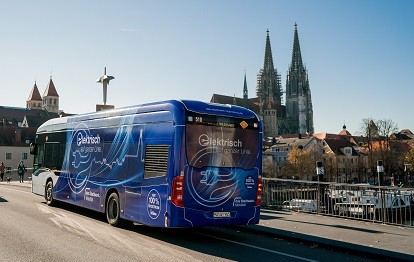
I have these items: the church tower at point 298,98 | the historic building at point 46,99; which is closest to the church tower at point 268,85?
the church tower at point 298,98

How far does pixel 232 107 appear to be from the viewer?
32.8 feet

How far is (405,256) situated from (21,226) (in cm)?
937

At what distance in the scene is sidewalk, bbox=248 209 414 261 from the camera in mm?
8492

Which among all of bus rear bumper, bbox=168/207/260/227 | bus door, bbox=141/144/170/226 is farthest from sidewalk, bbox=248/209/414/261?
bus door, bbox=141/144/170/226

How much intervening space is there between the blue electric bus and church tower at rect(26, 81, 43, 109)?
12078cm

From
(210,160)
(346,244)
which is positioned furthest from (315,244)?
(210,160)

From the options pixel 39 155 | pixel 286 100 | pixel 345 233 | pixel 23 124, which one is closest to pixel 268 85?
pixel 286 100

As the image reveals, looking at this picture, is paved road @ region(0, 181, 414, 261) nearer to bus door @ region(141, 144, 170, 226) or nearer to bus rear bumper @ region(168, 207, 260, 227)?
bus rear bumper @ region(168, 207, 260, 227)

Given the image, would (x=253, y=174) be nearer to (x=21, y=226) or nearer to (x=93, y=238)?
(x=93, y=238)

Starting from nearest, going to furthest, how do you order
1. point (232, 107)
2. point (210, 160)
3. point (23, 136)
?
point (210, 160) < point (232, 107) < point (23, 136)

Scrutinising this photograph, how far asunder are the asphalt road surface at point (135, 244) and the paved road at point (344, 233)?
11.2 inches

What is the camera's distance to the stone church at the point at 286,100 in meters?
143

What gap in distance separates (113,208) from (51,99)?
124m

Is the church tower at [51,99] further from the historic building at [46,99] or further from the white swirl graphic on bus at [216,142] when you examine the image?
the white swirl graphic on bus at [216,142]
